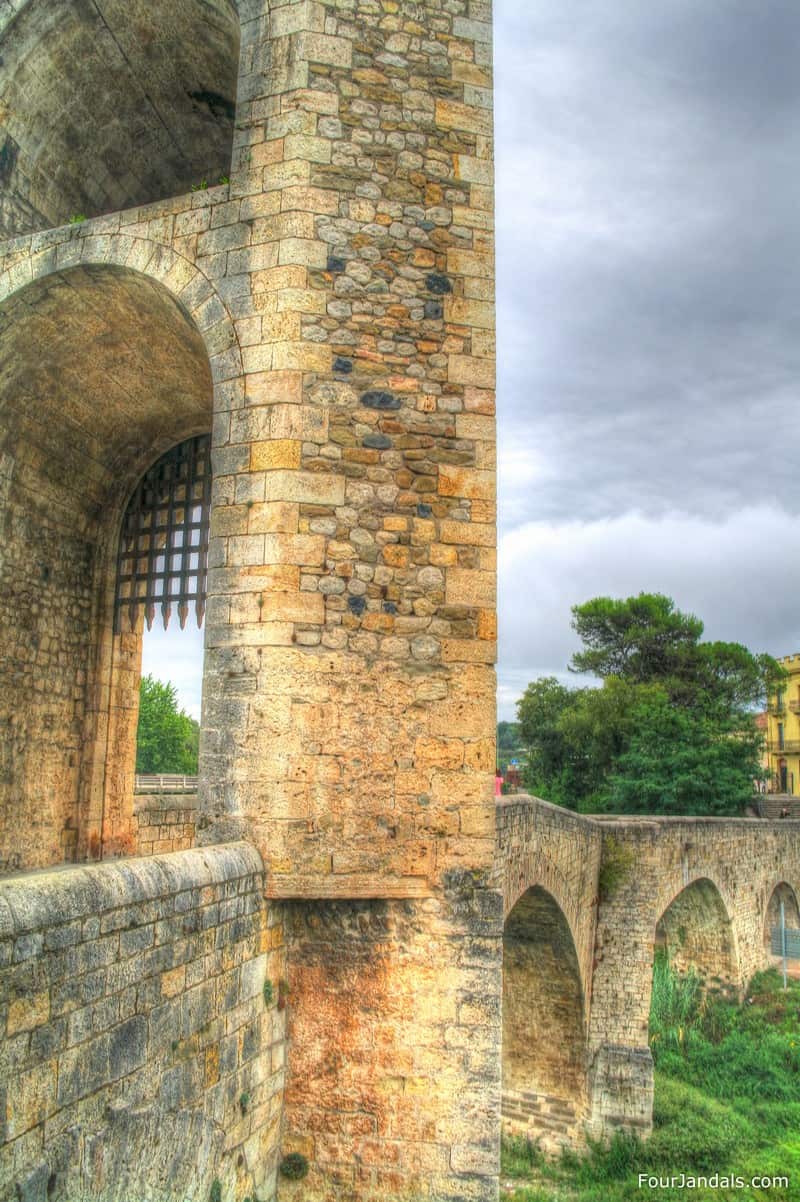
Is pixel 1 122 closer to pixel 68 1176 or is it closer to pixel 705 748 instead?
pixel 68 1176

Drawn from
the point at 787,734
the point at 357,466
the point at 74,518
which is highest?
the point at 74,518

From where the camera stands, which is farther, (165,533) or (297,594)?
(165,533)

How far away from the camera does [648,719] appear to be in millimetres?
26625

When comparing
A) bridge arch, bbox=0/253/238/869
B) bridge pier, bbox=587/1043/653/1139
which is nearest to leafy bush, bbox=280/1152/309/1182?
bridge arch, bbox=0/253/238/869

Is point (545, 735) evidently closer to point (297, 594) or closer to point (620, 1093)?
point (620, 1093)

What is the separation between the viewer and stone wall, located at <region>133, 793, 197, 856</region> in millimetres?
7773

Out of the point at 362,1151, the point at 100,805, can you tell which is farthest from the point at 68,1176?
the point at 100,805

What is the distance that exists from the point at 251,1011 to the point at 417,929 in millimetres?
862

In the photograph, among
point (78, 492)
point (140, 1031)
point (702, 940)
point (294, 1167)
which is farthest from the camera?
point (702, 940)

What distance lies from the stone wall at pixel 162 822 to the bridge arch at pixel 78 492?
1.12 feet

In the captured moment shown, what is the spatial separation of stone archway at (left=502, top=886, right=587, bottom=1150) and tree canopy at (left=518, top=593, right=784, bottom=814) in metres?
12.7

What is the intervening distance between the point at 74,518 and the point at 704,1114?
12.6 m

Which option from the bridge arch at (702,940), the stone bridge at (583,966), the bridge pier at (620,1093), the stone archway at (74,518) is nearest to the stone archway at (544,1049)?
the stone bridge at (583,966)

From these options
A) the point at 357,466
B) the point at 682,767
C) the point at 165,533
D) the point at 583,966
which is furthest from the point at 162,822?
the point at 682,767
